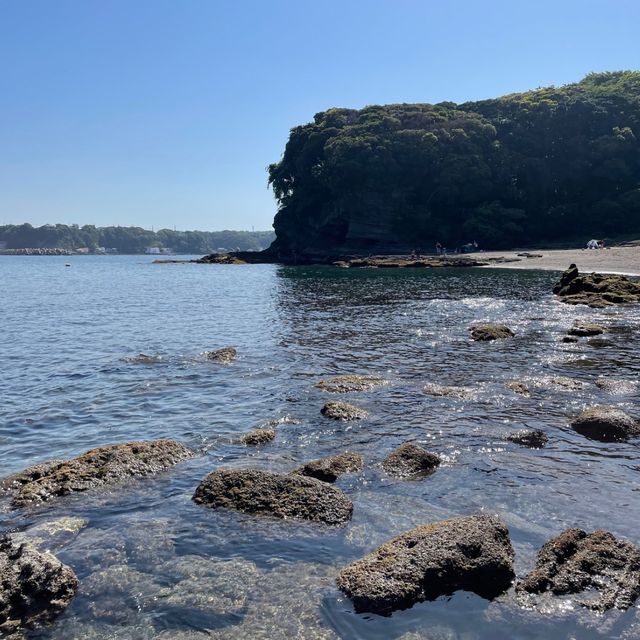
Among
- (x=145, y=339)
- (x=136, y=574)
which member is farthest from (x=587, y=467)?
(x=145, y=339)

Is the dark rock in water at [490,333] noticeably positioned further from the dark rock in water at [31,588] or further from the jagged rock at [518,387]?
the dark rock in water at [31,588]

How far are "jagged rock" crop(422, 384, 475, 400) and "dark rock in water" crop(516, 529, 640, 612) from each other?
896 cm

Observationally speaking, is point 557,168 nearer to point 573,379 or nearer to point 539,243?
point 539,243

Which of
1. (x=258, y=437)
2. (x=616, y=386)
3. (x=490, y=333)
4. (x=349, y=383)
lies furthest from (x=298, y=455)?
(x=490, y=333)


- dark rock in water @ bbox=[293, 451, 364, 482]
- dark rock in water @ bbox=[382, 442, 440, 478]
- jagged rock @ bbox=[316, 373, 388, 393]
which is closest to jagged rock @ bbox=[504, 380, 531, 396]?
jagged rock @ bbox=[316, 373, 388, 393]

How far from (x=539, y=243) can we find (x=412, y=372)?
299 feet

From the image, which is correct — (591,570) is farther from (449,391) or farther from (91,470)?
(449,391)

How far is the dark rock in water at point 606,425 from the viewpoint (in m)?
13.4

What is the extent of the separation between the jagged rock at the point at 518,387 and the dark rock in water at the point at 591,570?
30.3 feet

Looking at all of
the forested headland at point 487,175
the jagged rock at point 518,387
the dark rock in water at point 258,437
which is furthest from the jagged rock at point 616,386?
the forested headland at point 487,175

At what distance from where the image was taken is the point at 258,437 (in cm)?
1388

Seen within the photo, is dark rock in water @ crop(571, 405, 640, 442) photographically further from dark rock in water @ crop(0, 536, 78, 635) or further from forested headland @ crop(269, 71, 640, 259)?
forested headland @ crop(269, 71, 640, 259)

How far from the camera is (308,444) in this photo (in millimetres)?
13656

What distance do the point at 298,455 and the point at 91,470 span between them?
4.43 m
